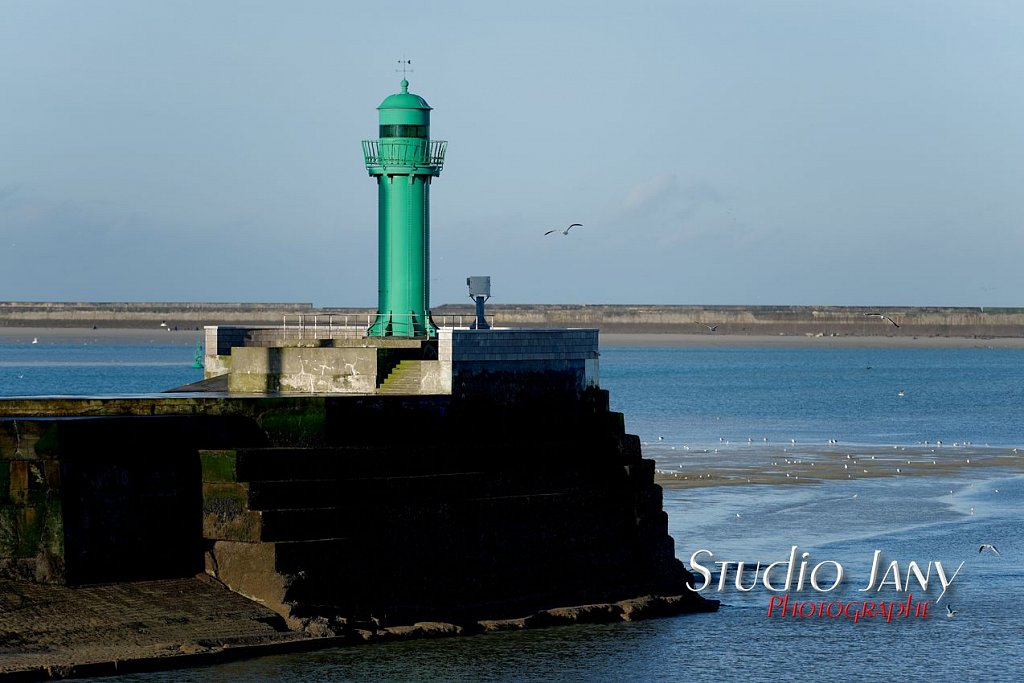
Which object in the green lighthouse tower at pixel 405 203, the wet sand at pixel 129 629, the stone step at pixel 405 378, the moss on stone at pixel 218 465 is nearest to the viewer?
the wet sand at pixel 129 629

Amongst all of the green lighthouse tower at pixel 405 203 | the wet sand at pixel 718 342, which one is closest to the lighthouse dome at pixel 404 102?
the green lighthouse tower at pixel 405 203

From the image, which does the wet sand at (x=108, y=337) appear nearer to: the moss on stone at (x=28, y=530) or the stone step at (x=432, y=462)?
the stone step at (x=432, y=462)

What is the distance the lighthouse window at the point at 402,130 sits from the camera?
28.3 meters

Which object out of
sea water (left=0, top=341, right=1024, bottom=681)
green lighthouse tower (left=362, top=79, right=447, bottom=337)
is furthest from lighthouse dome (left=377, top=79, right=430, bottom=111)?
sea water (left=0, top=341, right=1024, bottom=681)

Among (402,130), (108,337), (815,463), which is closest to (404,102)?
(402,130)

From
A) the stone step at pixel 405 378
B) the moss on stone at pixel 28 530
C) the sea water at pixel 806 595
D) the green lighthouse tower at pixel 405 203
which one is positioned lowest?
the sea water at pixel 806 595

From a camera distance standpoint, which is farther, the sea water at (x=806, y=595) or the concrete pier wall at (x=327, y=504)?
the concrete pier wall at (x=327, y=504)

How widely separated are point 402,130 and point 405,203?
1.22 meters

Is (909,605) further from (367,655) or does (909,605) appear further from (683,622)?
(367,655)

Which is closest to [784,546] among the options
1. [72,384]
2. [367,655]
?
[367,655]

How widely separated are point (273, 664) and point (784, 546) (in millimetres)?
12151

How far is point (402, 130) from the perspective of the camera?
28344mm

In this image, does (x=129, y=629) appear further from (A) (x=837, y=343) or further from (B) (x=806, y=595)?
(A) (x=837, y=343)

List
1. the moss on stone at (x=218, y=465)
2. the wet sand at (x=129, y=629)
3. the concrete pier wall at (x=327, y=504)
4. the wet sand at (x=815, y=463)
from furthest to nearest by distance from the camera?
the wet sand at (x=815, y=463) → the moss on stone at (x=218, y=465) → the concrete pier wall at (x=327, y=504) → the wet sand at (x=129, y=629)
